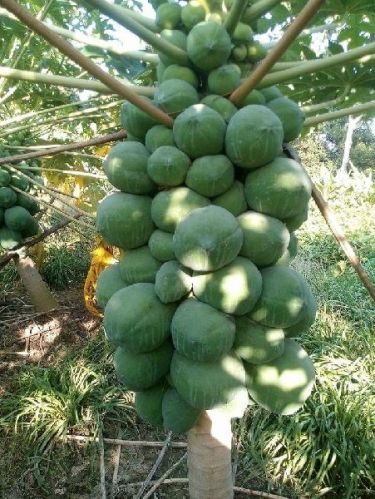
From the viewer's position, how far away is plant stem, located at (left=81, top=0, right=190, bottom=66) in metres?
1.18

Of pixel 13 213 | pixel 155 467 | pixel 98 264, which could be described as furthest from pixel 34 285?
pixel 155 467

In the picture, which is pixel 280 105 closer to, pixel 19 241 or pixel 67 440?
pixel 67 440

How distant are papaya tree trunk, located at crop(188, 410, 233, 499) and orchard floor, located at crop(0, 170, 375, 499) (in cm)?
142

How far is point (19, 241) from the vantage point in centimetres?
407

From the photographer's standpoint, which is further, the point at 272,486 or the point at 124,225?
the point at 272,486

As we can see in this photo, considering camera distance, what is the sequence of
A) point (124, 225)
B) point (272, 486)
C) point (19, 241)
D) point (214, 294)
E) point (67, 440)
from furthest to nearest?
point (19, 241)
point (67, 440)
point (272, 486)
point (124, 225)
point (214, 294)

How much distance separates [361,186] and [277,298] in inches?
433

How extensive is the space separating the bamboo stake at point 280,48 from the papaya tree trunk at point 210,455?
876 millimetres

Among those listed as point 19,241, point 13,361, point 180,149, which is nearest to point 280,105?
point 180,149

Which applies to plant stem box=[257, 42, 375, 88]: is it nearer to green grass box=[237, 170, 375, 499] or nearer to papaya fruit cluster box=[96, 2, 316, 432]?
papaya fruit cluster box=[96, 2, 316, 432]

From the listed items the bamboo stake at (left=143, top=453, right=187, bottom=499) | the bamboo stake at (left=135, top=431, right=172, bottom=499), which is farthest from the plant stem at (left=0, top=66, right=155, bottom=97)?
the bamboo stake at (left=135, top=431, right=172, bottom=499)

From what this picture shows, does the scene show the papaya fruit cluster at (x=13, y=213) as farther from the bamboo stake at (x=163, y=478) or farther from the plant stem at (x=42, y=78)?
the plant stem at (x=42, y=78)

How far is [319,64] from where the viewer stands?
124cm

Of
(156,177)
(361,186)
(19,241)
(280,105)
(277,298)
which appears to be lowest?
(361,186)
